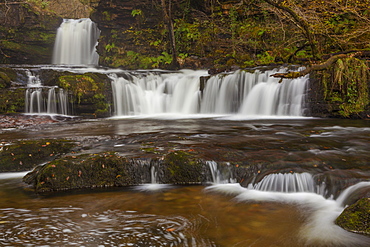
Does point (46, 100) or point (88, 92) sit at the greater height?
point (88, 92)

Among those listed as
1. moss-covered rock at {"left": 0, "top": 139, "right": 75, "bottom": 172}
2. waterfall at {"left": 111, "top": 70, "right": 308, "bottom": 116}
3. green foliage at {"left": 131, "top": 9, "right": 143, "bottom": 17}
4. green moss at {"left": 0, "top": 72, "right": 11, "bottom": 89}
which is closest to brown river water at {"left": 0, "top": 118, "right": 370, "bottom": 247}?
moss-covered rock at {"left": 0, "top": 139, "right": 75, "bottom": 172}

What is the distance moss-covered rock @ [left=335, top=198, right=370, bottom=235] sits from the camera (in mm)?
3146

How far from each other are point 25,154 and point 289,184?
4.39 meters

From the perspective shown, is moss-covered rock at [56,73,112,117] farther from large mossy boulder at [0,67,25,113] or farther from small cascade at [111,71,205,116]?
large mossy boulder at [0,67,25,113]

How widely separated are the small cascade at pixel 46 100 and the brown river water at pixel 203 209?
8095mm

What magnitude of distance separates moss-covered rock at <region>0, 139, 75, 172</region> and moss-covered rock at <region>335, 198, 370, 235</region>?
470 centimetres

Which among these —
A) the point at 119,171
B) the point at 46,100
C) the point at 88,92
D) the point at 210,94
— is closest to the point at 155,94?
the point at 210,94

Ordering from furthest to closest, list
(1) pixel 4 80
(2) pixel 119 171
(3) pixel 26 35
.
Answer: (3) pixel 26 35 → (1) pixel 4 80 → (2) pixel 119 171

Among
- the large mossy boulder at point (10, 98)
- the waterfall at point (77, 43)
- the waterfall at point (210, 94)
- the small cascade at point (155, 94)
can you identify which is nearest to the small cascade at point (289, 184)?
the waterfall at point (210, 94)

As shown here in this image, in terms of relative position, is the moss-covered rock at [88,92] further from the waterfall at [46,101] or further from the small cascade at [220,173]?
the small cascade at [220,173]

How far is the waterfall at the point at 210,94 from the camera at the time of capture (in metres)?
12.3

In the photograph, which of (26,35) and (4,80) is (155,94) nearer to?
(4,80)

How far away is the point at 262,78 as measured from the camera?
13070 mm

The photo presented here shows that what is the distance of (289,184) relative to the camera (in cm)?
450
